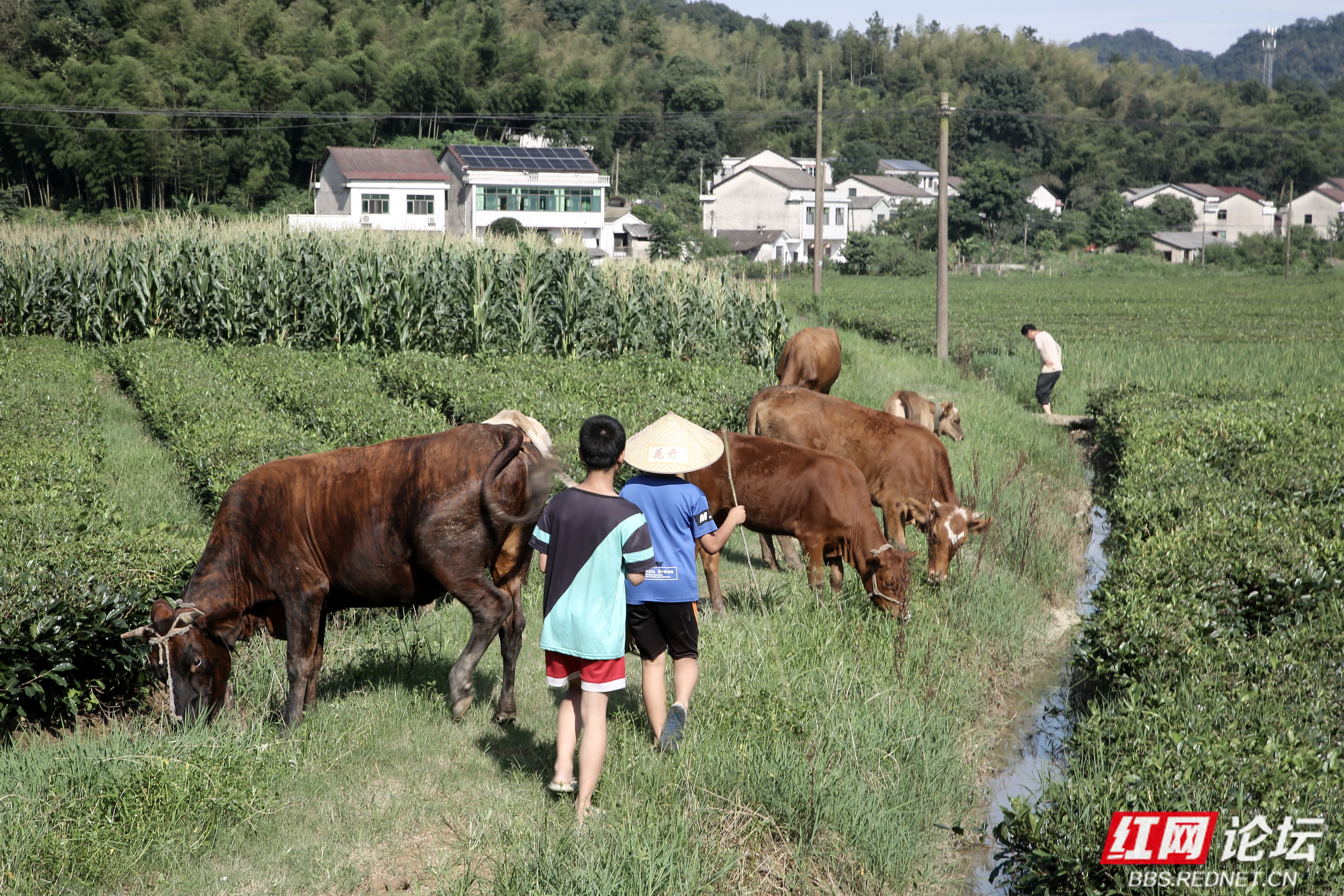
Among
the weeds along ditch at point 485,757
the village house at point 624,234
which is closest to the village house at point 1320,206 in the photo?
the village house at point 624,234

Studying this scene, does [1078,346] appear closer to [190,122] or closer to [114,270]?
[114,270]

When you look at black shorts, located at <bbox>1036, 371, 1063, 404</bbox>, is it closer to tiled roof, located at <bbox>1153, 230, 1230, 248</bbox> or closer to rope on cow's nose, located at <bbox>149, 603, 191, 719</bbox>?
rope on cow's nose, located at <bbox>149, 603, 191, 719</bbox>

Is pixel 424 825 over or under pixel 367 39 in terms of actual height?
under

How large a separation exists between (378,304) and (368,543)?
587 inches

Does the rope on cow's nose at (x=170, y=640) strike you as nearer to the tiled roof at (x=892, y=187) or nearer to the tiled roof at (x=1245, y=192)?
A: the tiled roof at (x=892, y=187)

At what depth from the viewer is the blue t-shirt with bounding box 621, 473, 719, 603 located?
5863 mm

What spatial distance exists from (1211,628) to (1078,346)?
2155 cm

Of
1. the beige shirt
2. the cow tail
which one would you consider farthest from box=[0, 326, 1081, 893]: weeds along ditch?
the beige shirt

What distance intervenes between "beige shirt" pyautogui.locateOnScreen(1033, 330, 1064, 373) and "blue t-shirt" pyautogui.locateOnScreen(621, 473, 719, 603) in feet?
49.3

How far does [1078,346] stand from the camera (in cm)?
2742

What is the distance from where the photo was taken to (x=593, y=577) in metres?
5.19

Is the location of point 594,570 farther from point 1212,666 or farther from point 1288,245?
point 1288,245

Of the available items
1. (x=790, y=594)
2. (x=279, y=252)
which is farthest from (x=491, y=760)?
(x=279, y=252)

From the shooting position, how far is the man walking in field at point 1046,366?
765 inches
